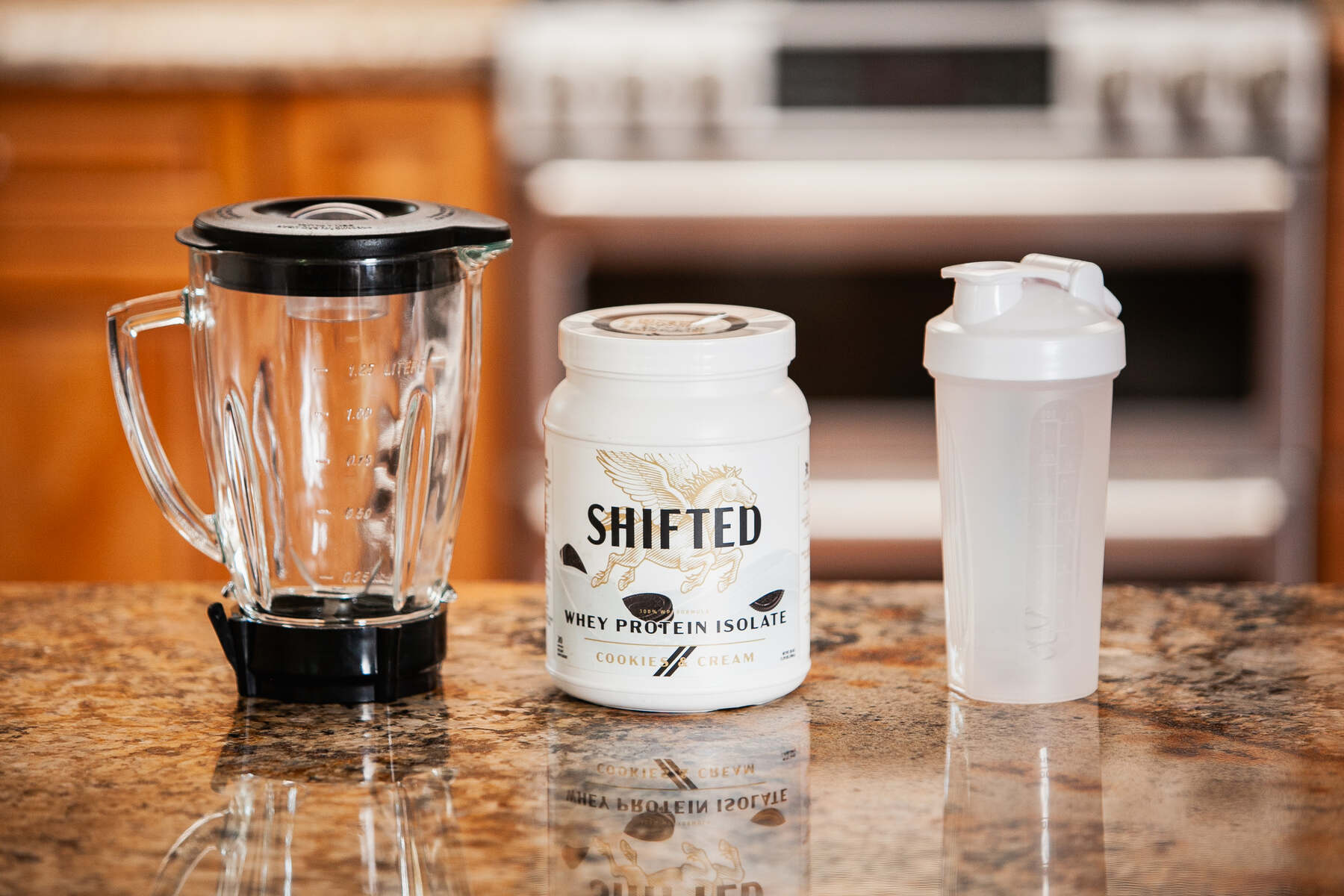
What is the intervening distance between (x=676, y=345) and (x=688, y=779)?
18 cm

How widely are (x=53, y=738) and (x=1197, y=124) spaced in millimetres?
1759

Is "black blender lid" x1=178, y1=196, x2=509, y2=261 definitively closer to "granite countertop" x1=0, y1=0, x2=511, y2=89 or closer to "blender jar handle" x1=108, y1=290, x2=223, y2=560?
"blender jar handle" x1=108, y1=290, x2=223, y2=560

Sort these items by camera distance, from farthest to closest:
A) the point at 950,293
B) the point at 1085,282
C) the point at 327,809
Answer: the point at 950,293, the point at 1085,282, the point at 327,809

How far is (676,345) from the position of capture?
64 centimetres

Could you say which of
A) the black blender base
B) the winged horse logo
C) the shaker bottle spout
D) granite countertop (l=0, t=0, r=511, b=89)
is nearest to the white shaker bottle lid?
the shaker bottle spout

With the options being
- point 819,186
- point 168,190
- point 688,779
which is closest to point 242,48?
point 168,190

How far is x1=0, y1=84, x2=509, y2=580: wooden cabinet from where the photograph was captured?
6.65 feet

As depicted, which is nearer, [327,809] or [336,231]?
[327,809]

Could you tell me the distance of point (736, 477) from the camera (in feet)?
2.10

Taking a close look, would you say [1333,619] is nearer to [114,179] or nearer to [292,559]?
[292,559]

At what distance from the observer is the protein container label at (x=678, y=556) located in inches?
25.1

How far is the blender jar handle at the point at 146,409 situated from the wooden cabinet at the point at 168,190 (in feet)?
4.30

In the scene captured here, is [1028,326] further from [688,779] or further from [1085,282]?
[688,779]

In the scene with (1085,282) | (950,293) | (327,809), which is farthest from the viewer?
(950,293)
